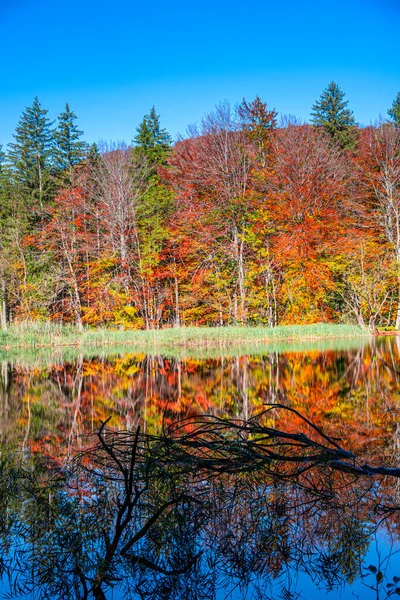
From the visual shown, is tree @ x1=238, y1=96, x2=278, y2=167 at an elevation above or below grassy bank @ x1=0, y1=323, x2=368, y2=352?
above

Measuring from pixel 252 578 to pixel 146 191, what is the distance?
27441 mm

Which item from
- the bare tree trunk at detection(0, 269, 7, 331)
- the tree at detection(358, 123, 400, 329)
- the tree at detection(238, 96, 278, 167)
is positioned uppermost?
the tree at detection(238, 96, 278, 167)

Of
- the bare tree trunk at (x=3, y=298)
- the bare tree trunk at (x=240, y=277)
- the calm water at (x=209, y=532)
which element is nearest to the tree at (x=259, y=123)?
the bare tree trunk at (x=240, y=277)

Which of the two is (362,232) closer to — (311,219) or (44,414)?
(311,219)

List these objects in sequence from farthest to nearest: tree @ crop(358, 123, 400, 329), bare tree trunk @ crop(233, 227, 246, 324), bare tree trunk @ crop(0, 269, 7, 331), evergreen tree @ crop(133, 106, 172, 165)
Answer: evergreen tree @ crop(133, 106, 172, 165), bare tree trunk @ crop(0, 269, 7, 331), tree @ crop(358, 123, 400, 329), bare tree trunk @ crop(233, 227, 246, 324)

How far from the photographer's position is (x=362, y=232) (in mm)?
25484

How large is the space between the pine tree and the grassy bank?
19.0m

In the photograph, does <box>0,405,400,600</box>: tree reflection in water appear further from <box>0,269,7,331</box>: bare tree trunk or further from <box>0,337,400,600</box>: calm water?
<box>0,269,7,331</box>: bare tree trunk

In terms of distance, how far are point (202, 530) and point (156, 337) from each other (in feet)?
60.1

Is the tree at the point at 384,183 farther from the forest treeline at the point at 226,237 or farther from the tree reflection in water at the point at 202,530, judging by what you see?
the tree reflection in water at the point at 202,530

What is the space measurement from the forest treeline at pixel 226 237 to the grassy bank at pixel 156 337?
8.98 feet

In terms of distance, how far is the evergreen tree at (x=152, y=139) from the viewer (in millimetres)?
35719

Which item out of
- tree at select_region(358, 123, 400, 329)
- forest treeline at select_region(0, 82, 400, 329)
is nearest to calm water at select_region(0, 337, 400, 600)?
forest treeline at select_region(0, 82, 400, 329)

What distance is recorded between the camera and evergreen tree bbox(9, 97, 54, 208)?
32.2 m
